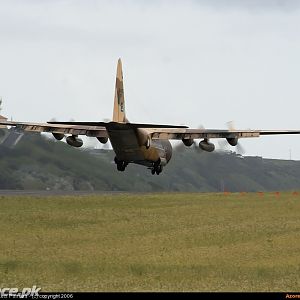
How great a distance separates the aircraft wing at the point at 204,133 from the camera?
58.7 metres

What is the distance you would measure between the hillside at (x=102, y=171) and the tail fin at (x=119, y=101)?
1710cm

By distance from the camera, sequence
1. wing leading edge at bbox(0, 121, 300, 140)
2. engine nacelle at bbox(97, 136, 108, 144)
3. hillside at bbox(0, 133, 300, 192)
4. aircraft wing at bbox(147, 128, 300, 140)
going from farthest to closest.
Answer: hillside at bbox(0, 133, 300, 192)
engine nacelle at bbox(97, 136, 108, 144)
wing leading edge at bbox(0, 121, 300, 140)
aircraft wing at bbox(147, 128, 300, 140)

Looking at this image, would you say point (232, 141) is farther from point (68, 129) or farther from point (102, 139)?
point (68, 129)

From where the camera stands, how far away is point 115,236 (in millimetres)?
42156

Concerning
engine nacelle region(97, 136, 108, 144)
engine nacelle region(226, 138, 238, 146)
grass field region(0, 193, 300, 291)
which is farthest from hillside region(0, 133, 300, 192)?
grass field region(0, 193, 300, 291)

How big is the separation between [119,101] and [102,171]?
51.4 m

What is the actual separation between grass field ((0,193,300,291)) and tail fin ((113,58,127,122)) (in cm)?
769

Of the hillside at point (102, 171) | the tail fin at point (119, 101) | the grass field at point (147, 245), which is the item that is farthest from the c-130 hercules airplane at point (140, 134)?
the hillside at point (102, 171)

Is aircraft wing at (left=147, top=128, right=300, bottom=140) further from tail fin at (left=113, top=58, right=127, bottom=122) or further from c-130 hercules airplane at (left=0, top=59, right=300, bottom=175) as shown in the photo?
tail fin at (left=113, top=58, right=127, bottom=122)

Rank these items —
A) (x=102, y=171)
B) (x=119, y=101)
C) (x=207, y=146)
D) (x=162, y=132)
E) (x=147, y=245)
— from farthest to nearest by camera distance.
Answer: (x=102, y=171)
(x=162, y=132)
(x=119, y=101)
(x=207, y=146)
(x=147, y=245)

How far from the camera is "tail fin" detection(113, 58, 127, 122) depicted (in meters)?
58.8

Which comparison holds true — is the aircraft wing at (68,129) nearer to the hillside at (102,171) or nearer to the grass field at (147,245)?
the grass field at (147,245)

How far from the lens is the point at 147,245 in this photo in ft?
127

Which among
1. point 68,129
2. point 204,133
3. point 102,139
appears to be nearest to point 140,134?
point 102,139
